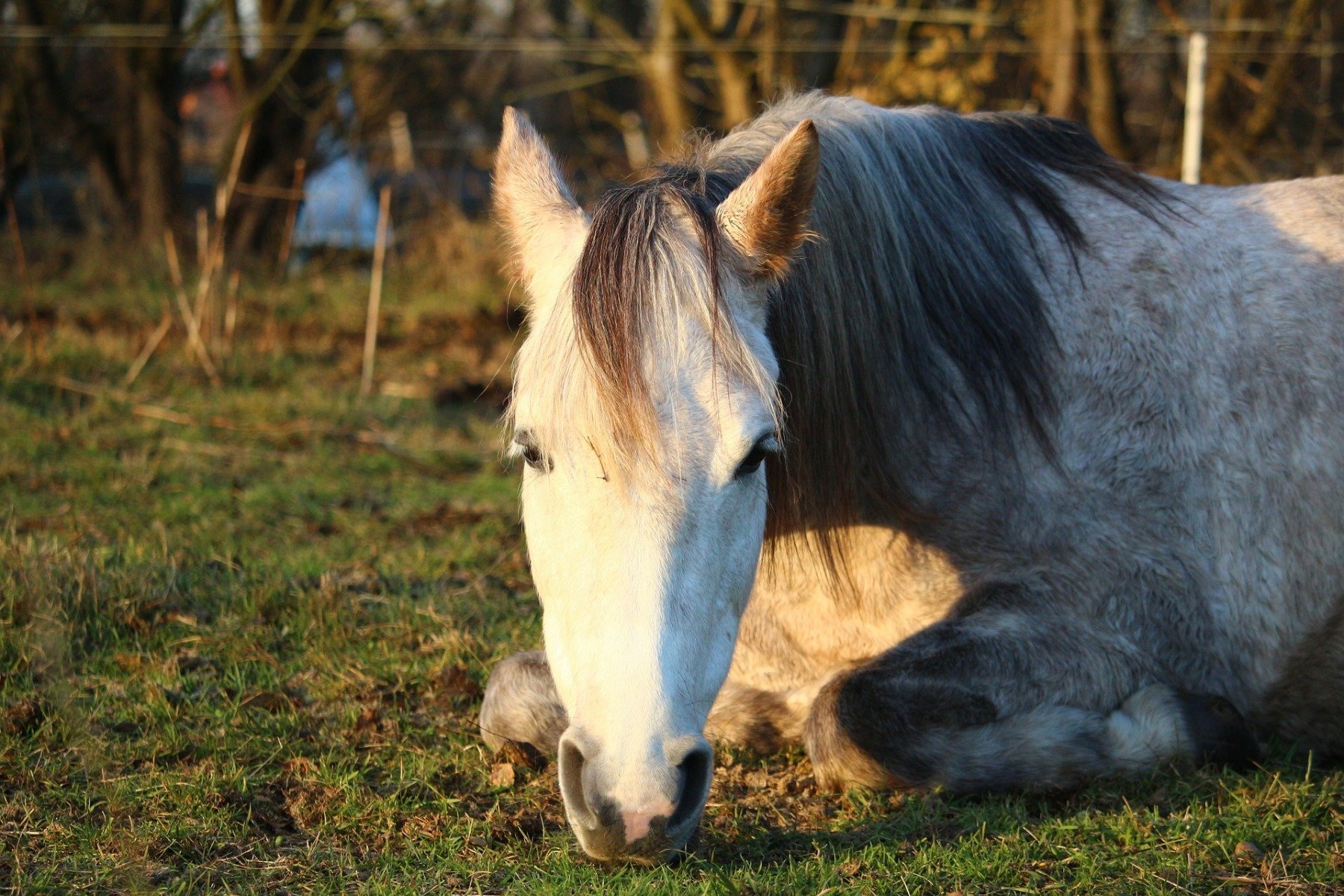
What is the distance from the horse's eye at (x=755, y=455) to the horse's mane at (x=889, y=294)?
25cm

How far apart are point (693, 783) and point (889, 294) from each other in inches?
52.2

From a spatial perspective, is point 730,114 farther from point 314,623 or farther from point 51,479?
point 314,623

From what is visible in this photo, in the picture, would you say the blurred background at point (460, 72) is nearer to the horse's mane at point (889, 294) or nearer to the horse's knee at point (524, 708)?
the horse's knee at point (524, 708)

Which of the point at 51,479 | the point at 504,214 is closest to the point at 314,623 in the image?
the point at 504,214

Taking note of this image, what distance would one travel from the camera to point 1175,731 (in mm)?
2898

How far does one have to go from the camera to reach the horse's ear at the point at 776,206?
240cm

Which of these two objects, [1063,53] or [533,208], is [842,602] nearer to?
[533,208]

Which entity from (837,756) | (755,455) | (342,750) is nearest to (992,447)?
(837,756)

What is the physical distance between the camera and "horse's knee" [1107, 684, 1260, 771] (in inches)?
113

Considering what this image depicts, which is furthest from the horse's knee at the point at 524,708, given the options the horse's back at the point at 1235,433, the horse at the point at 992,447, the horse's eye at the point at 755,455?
the horse's back at the point at 1235,433

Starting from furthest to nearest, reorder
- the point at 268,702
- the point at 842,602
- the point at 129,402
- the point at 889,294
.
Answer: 1. the point at 129,402
2. the point at 268,702
3. the point at 842,602
4. the point at 889,294

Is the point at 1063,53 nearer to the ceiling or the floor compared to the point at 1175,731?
nearer to the ceiling

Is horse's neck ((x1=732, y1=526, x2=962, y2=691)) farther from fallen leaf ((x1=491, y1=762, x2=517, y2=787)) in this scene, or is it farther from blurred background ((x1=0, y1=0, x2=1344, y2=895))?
fallen leaf ((x1=491, y1=762, x2=517, y2=787))

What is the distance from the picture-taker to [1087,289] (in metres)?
3.21
